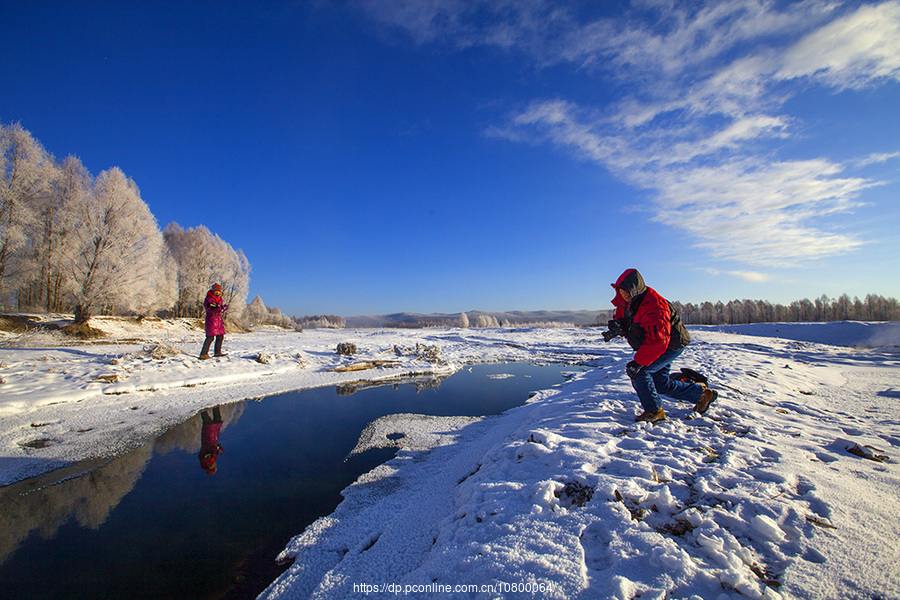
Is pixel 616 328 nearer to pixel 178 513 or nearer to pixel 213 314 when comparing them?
pixel 178 513

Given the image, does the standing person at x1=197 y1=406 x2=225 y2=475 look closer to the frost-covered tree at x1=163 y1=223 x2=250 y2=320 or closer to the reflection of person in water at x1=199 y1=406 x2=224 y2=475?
the reflection of person in water at x1=199 y1=406 x2=224 y2=475

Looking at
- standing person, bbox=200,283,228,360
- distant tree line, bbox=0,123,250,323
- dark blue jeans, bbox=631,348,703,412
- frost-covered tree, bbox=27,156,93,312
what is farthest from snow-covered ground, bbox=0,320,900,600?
frost-covered tree, bbox=27,156,93,312

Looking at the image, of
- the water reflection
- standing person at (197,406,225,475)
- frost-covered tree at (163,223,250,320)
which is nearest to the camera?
the water reflection

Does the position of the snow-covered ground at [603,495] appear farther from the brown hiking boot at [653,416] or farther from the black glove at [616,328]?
the black glove at [616,328]

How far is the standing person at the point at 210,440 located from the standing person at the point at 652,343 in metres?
5.73

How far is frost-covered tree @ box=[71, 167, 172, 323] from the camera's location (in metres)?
17.7

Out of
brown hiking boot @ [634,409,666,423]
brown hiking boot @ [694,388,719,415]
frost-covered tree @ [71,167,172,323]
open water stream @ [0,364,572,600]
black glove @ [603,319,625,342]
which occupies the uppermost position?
frost-covered tree @ [71,167,172,323]

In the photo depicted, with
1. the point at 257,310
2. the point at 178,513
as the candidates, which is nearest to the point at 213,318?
the point at 178,513

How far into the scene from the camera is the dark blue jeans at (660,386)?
14.8 feet

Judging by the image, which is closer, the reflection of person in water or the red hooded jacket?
the red hooded jacket

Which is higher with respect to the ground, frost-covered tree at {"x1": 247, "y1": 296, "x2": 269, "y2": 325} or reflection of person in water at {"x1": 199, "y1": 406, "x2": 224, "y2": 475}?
frost-covered tree at {"x1": 247, "y1": 296, "x2": 269, "y2": 325}

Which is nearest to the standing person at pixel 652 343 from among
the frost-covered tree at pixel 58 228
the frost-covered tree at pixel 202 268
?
the frost-covered tree at pixel 58 228

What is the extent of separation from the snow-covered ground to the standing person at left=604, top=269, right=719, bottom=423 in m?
0.30

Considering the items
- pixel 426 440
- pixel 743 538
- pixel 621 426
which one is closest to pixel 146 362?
pixel 426 440
